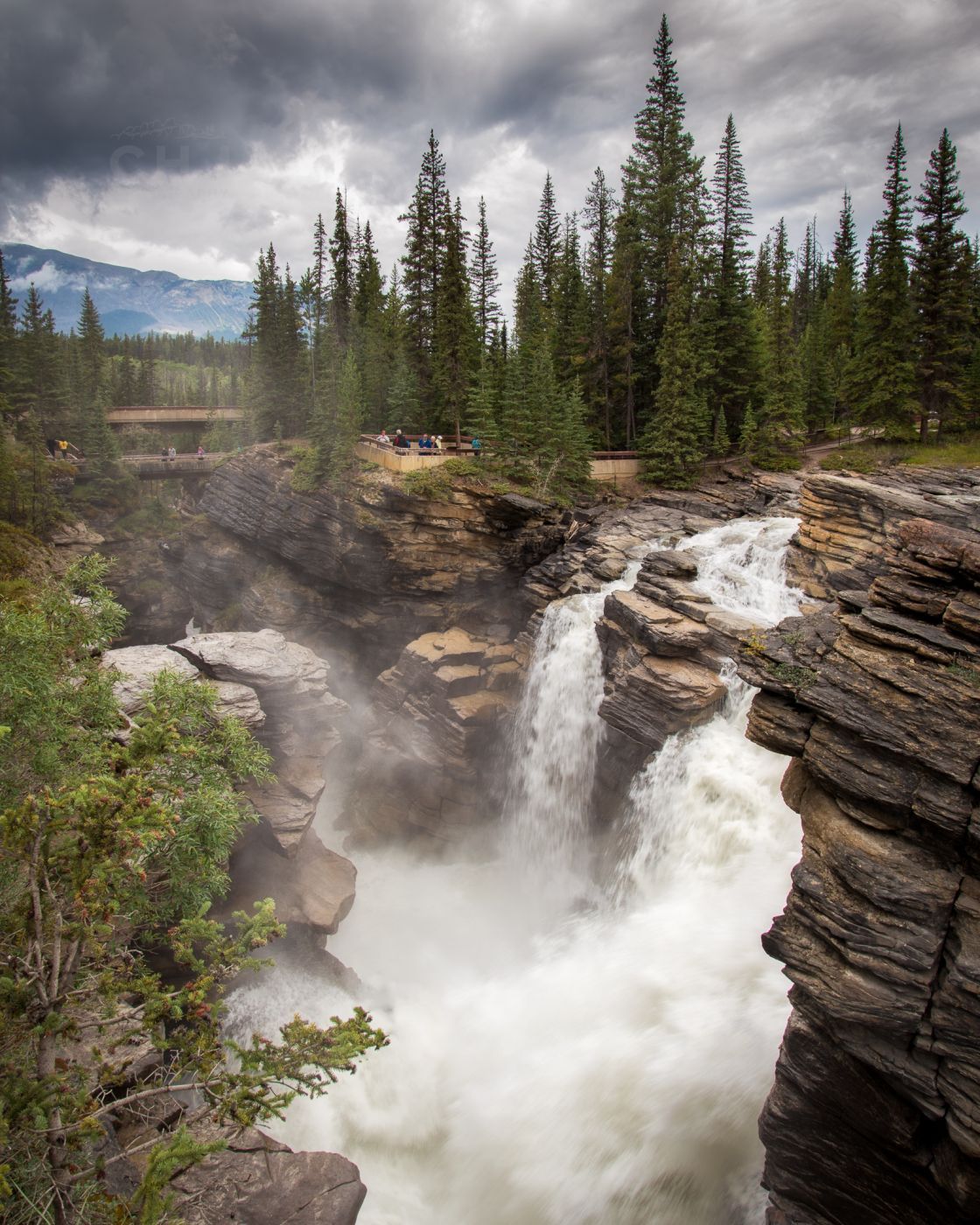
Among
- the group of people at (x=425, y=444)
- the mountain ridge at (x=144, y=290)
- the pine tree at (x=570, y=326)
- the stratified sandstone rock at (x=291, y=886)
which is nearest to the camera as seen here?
the stratified sandstone rock at (x=291, y=886)

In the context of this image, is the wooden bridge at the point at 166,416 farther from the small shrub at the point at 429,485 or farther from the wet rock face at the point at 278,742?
the wet rock face at the point at 278,742

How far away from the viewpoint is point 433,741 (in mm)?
30078

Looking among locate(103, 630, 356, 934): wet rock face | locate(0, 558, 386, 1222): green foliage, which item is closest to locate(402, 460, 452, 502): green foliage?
locate(103, 630, 356, 934): wet rock face

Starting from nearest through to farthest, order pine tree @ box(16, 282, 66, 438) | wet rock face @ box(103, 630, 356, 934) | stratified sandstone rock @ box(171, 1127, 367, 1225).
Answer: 1. stratified sandstone rock @ box(171, 1127, 367, 1225)
2. wet rock face @ box(103, 630, 356, 934)
3. pine tree @ box(16, 282, 66, 438)

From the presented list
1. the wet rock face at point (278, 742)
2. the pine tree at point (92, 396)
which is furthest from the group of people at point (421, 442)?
the pine tree at point (92, 396)

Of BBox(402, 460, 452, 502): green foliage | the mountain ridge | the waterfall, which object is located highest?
the mountain ridge

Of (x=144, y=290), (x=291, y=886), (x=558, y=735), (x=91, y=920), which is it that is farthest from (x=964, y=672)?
(x=144, y=290)

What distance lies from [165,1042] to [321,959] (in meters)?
14.3

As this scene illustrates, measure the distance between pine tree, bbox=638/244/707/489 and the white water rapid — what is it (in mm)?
11687

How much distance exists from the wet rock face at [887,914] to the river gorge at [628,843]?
46mm

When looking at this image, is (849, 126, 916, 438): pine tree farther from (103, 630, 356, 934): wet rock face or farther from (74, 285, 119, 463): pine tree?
(74, 285, 119, 463): pine tree

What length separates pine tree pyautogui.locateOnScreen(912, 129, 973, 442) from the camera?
1314 inches

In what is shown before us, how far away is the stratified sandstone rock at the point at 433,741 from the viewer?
2955 cm

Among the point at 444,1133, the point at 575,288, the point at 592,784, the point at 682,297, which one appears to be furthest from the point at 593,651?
the point at 575,288
